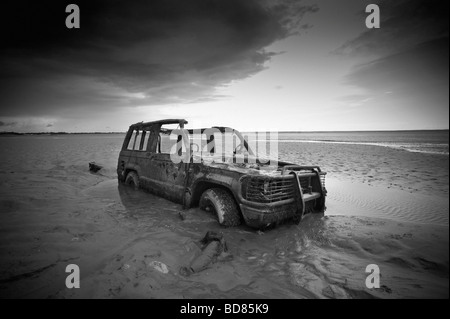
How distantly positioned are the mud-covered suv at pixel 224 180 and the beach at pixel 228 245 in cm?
31

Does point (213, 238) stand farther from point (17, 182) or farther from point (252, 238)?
point (17, 182)

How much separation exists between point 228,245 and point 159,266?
1.01m

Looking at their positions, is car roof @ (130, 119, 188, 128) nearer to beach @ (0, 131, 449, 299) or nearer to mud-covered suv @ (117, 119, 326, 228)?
mud-covered suv @ (117, 119, 326, 228)

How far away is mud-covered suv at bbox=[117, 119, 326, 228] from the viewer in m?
3.39

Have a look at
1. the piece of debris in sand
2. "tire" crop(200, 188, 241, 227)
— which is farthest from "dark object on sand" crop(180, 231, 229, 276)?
"tire" crop(200, 188, 241, 227)

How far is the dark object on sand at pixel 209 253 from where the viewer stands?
258 cm

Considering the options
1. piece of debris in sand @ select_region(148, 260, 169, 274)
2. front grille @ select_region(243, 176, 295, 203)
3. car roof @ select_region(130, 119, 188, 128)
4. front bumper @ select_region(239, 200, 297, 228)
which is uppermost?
car roof @ select_region(130, 119, 188, 128)

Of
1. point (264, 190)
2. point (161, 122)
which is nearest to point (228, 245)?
point (264, 190)

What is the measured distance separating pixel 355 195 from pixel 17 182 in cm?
1001

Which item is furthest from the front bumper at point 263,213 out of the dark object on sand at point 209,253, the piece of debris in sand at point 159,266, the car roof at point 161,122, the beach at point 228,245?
the car roof at point 161,122

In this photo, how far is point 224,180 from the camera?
3.65 meters

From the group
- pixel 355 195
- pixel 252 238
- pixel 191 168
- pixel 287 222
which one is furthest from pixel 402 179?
pixel 191 168
